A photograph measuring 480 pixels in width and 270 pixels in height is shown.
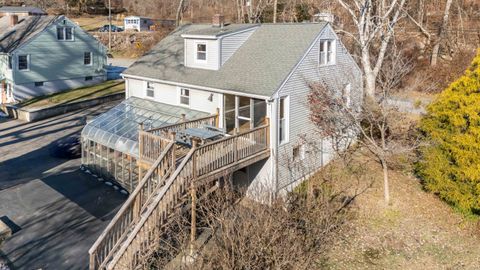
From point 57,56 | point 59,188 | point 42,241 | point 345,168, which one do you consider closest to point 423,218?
point 345,168

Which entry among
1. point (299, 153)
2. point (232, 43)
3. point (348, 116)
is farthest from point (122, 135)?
point (348, 116)

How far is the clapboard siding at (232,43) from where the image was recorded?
19.4 meters

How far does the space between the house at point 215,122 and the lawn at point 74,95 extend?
13284 millimetres

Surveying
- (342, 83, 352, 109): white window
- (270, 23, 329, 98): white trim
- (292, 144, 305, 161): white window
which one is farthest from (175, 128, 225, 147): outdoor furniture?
(342, 83, 352, 109): white window

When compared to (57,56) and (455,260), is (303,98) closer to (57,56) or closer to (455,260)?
(455,260)

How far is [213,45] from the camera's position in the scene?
19.2m

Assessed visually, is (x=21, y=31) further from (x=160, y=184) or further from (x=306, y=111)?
(x=160, y=184)

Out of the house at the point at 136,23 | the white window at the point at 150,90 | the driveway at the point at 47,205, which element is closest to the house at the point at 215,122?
the white window at the point at 150,90

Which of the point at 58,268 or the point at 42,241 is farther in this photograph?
the point at 42,241

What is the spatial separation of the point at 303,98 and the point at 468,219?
800cm

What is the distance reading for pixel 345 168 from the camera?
1944 cm

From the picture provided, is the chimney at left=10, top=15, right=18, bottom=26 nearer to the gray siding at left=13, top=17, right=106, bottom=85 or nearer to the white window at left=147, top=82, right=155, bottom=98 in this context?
the gray siding at left=13, top=17, right=106, bottom=85

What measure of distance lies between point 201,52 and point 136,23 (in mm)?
57876

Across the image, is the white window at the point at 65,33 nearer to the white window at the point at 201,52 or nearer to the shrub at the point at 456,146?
the white window at the point at 201,52
